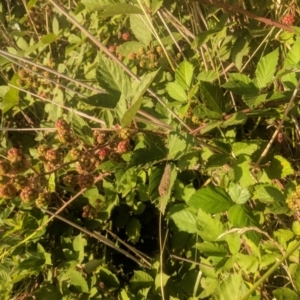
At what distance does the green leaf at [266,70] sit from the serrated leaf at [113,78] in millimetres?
277

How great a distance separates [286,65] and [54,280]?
0.91 meters

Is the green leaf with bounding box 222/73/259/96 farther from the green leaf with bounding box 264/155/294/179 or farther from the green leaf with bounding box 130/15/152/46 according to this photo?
the green leaf with bounding box 130/15/152/46

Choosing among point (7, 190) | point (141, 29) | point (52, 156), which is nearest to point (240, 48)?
point (141, 29)

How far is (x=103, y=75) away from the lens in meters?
0.95

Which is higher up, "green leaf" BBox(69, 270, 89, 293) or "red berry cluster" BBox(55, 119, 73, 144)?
"red berry cluster" BBox(55, 119, 73, 144)

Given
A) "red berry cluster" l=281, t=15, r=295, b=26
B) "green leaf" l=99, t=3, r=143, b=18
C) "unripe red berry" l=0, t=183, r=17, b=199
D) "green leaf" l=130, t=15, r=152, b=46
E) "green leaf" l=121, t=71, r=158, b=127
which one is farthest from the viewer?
"green leaf" l=130, t=15, r=152, b=46

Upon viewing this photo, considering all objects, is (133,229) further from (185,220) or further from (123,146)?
(123,146)

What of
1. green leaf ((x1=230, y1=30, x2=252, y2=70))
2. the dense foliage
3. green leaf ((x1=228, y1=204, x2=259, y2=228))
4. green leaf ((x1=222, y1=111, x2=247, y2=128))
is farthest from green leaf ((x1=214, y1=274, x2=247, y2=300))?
green leaf ((x1=230, y1=30, x2=252, y2=70))

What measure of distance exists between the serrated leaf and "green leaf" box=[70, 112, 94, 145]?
96 millimetres

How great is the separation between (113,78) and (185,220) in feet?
1.39

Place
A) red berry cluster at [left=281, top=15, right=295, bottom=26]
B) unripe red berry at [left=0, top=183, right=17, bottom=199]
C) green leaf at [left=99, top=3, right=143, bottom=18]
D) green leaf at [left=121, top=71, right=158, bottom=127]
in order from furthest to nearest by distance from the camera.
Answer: red berry cluster at [left=281, top=15, right=295, bottom=26] → green leaf at [left=99, top=3, right=143, bottom=18] → unripe red berry at [left=0, top=183, right=17, bottom=199] → green leaf at [left=121, top=71, right=158, bottom=127]

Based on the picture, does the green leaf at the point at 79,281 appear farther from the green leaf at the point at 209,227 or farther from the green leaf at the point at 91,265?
the green leaf at the point at 209,227

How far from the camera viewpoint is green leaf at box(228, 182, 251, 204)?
35.4 inches

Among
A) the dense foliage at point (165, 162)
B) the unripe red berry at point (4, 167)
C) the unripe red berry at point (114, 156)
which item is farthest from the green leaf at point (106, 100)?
the unripe red berry at point (4, 167)
